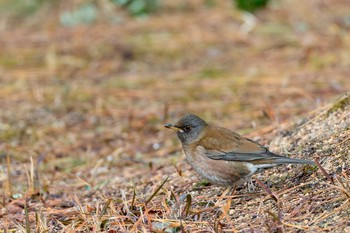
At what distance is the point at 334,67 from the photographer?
9266 millimetres

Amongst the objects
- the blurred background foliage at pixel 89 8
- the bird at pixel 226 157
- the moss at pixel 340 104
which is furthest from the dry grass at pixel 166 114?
the blurred background foliage at pixel 89 8

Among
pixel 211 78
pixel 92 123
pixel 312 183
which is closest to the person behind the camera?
pixel 312 183

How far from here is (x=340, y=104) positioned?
18.4 feet

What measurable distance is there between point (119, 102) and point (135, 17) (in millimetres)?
3259

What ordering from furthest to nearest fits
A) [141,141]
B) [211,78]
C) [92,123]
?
1. [211,78]
2. [92,123]
3. [141,141]

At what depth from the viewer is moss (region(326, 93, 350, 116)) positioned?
5.56m

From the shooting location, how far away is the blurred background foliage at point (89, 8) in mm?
11367

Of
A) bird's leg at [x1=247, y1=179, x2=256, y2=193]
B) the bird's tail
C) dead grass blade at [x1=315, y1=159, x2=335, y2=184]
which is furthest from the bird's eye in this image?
dead grass blade at [x1=315, y1=159, x2=335, y2=184]

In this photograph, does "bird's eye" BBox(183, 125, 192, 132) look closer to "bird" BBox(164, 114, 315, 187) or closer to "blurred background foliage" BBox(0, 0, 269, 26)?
"bird" BBox(164, 114, 315, 187)

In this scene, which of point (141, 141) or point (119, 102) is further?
point (119, 102)

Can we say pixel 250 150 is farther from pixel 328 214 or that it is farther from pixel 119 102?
pixel 119 102

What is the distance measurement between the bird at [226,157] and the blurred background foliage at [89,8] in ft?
20.2

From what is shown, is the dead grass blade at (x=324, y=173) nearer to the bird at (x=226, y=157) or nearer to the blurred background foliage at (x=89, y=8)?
the bird at (x=226, y=157)

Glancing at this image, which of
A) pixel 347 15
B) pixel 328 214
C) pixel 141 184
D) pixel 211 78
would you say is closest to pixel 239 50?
pixel 211 78
